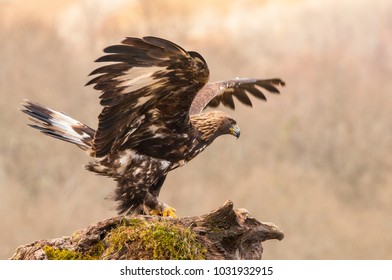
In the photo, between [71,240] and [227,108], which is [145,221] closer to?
[71,240]

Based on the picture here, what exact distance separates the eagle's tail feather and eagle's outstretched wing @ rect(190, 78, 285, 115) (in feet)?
5.45

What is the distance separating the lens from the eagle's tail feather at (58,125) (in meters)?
7.16

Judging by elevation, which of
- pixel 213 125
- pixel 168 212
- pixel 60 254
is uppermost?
pixel 213 125

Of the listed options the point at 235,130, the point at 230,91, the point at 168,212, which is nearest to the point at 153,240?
the point at 168,212

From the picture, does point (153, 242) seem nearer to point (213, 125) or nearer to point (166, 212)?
point (166, 212)

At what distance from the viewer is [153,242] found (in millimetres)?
5395

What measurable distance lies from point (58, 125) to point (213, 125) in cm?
182

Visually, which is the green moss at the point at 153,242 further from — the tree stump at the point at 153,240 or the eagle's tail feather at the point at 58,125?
the eagle's tail feather at the point at 58,125

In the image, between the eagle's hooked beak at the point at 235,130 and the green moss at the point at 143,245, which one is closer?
the green moss at the point at 143,245

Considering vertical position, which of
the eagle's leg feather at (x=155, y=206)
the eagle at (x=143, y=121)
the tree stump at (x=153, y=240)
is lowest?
the tree stump at (x=153, y=240)

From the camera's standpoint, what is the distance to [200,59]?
6.02 meters

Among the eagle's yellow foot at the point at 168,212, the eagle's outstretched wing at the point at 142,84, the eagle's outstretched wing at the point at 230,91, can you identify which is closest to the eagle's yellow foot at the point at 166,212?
the eagle's yellow foot at the point at 168,212

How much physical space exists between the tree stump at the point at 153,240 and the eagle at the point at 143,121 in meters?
1.01
